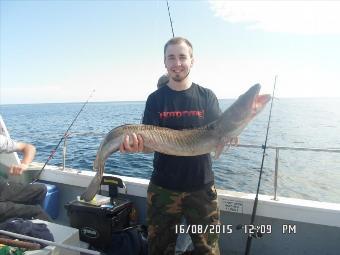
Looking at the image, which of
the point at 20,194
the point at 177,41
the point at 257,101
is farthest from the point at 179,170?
the point at 20,194

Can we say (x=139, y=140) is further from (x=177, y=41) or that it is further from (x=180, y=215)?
(x=177, y=41)

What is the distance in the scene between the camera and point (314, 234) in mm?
4137

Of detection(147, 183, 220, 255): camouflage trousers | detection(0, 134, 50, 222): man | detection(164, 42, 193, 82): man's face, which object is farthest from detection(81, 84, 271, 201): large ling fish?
detection(0, 134, 50, 222): man

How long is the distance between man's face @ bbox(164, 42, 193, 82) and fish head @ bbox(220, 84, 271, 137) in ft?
2.00

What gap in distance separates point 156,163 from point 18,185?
7.38 feet

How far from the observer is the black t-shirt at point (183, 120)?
3.24 meters

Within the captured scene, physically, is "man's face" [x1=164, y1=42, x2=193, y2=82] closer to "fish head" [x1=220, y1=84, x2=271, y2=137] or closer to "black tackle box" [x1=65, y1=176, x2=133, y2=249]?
"fish head" [x1=220, y1=84, x2=271, y2=137]

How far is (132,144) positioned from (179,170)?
0.57m

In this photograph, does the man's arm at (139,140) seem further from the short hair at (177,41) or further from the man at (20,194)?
the man at (20,194)

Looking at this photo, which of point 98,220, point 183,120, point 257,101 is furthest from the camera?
point 98,220

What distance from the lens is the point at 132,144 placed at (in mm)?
3309

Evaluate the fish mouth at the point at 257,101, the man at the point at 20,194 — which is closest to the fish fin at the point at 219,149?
the fish mouth at the point at 257,101

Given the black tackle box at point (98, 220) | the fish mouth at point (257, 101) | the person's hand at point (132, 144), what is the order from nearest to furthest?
the fish mouth at point (257, 101)
the person's hand at point (132, 144)
the black tackle box at point (98, 220)

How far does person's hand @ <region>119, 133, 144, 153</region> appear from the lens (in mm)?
3281
